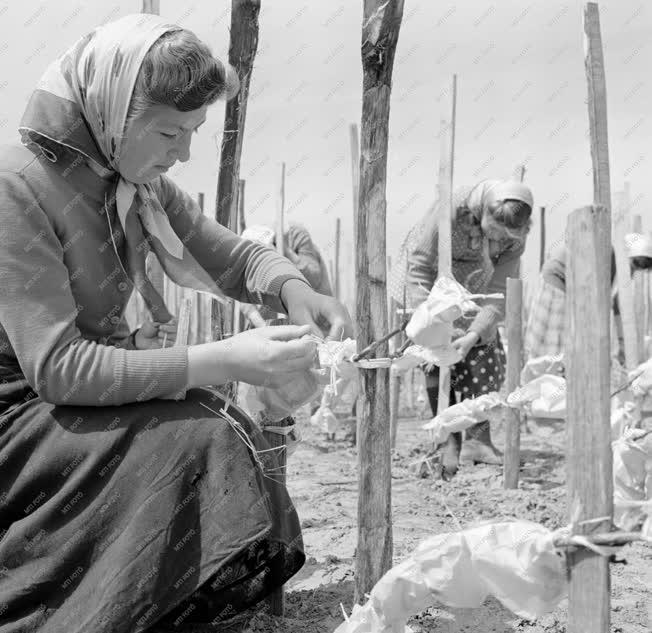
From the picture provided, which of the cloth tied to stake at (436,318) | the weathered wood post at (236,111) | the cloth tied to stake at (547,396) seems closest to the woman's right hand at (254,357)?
the cloth tied to stake at (436,318)

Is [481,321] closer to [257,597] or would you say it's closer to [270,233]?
[270,233]

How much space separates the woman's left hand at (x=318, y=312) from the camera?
162 cm

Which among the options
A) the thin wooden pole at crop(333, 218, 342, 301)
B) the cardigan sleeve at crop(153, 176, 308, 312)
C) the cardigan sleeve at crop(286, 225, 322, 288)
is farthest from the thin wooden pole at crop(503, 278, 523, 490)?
the thin wooden pole at crop(333, 218, 342, 301)

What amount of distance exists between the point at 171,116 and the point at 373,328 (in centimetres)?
57

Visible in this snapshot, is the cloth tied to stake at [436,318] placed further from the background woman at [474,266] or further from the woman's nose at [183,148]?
the background woman at [474,266]

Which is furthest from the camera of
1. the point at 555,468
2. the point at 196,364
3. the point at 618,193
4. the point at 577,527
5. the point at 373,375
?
the point at 618,193

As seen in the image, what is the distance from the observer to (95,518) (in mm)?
1370

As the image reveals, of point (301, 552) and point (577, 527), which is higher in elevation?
→ point (577, 527)

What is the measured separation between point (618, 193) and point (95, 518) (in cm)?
551

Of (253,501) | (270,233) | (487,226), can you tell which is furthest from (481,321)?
(253,501)

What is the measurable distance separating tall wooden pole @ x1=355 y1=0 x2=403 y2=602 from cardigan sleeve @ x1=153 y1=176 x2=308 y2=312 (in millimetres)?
268

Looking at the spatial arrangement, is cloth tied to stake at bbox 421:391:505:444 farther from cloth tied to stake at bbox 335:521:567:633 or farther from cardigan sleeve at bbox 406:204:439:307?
cloth tied to stake at bbox 335:521:567:633

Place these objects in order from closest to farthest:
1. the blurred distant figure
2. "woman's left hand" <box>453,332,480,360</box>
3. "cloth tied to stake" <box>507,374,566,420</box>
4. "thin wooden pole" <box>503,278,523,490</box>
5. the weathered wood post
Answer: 1. the weathered wood post
2. "cloth tied to stake" <box>507,374,566,420</box>
3. "thin wooden pole" <box>503,278,523,490</box>
4. "woman's left hand" <box>453,332,480,360</box>
5. the blurred distant figure

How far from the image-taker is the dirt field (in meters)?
1.77
